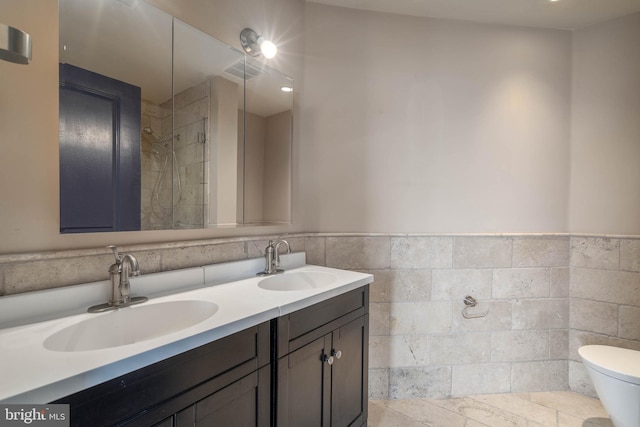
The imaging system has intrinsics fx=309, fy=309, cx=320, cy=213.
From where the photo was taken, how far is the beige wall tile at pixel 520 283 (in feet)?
7.15

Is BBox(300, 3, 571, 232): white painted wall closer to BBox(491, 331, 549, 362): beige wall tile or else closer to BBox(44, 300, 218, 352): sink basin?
BBox(491, 331, 549, 362): beige wall tile

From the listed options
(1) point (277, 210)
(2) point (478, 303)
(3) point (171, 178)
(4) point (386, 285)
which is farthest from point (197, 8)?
(2) point (478, 303)

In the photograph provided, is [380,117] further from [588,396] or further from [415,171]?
[588,396]

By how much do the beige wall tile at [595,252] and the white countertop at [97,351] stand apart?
2075 mm

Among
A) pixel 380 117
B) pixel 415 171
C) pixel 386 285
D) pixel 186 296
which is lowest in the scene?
pixel 386 285

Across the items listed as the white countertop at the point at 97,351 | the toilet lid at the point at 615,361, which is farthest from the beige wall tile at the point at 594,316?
the white countertop at the point at 97,351

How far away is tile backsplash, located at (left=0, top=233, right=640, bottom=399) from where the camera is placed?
2.08 m

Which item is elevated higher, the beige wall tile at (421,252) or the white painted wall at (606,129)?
the white painted wall at (606,129)

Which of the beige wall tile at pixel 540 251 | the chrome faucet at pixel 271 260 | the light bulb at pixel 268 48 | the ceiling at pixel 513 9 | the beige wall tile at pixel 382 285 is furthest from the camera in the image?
the beige wall tile at pixel 540 251

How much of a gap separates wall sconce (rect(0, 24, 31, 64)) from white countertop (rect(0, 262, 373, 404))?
74cm

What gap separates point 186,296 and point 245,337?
375mm

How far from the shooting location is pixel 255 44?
177 cm

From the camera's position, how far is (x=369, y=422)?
1.88 meters

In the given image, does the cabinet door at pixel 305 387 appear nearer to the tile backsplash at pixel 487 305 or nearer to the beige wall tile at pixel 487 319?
the tile backsplash at pixel 487 305
